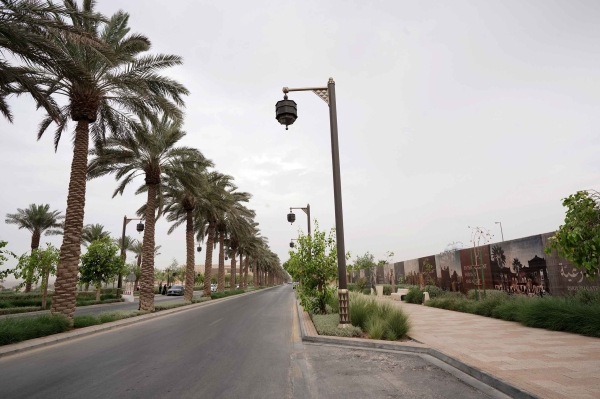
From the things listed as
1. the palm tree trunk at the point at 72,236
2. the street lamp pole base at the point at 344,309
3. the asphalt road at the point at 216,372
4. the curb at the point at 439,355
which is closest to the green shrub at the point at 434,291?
the street lamp pole base at the point at 344,309

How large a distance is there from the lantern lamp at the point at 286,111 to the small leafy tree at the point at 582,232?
728cm

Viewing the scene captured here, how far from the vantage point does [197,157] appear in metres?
21.1

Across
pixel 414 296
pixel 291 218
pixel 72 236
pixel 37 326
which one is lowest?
pixel 414 296

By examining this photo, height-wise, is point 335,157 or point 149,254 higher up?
point 335,157

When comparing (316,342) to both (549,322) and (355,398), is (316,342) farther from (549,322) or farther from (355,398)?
(549,322)

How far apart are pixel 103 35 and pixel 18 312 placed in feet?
60.5

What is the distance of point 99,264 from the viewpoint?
3073 cm

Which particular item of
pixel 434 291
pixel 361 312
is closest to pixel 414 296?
pixel 434 291

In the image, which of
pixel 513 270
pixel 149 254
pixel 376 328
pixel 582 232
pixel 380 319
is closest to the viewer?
pixel 582 232

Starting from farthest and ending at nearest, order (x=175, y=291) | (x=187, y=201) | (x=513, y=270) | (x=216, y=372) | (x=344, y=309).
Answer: (x=175, y=291)
(x=187, y=201)
(x=513, y=270)
(x=344, y=309)
(x=216, y=372)

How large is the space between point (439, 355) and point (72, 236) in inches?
502

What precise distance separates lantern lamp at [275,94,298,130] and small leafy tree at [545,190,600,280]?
7.28 metres

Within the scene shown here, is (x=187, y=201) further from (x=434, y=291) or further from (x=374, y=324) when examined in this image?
(x=374, y=324)

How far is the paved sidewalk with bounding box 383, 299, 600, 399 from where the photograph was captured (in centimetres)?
491
